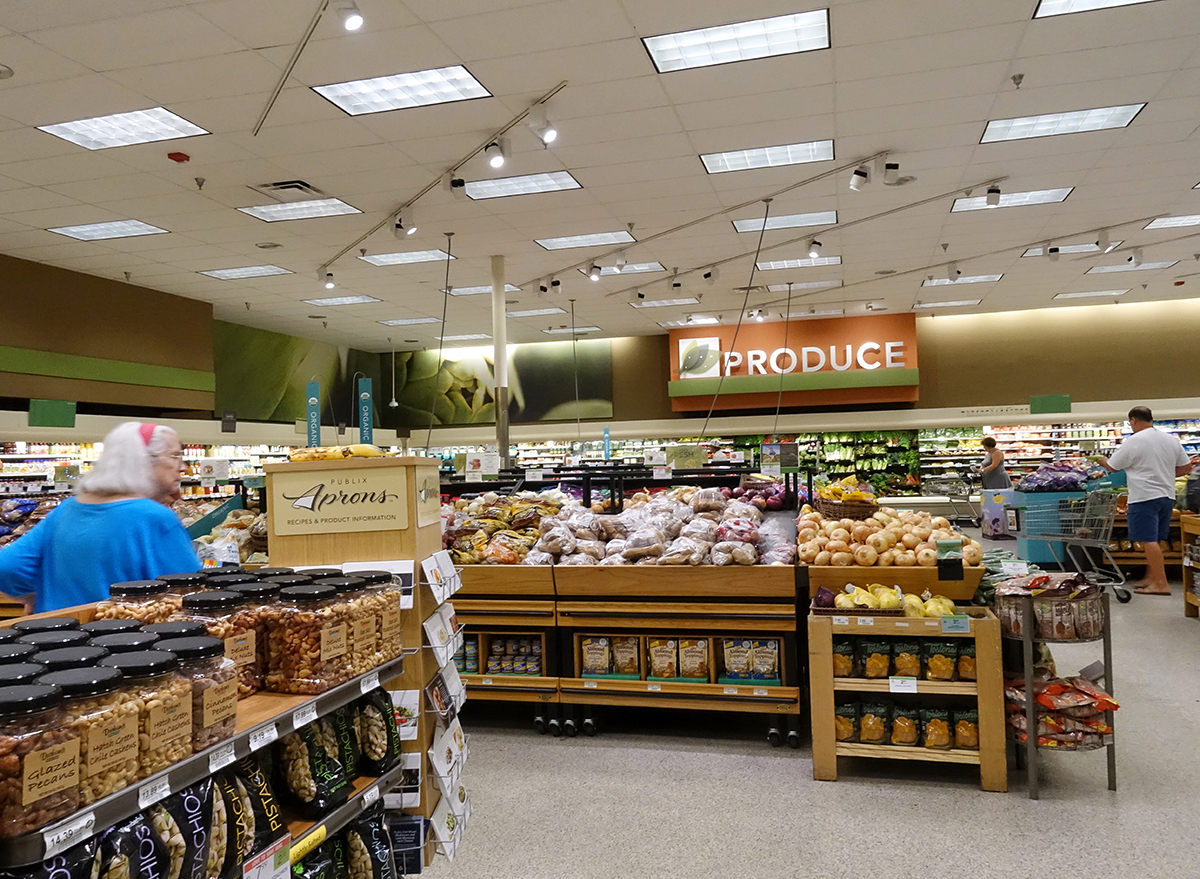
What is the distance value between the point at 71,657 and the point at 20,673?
113 mm

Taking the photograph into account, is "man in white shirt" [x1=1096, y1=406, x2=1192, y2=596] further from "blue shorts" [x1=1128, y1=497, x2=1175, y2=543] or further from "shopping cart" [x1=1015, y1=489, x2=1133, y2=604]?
"shopping cart" [x1=1015, y1=489, x2=1133, y2=604]

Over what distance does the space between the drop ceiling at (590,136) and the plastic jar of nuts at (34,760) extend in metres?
4.09

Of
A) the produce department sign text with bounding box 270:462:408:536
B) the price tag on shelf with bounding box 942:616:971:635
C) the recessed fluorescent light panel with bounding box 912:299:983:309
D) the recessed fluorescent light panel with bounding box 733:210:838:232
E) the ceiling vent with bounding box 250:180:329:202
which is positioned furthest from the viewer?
the recessed fluorescent light panel with bounding box 912:299:983:309

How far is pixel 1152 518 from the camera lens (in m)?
7.21

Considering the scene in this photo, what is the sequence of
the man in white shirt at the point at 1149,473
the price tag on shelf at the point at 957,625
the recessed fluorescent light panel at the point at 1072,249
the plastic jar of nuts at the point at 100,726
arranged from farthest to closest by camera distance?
the recessed fluorescent light panel at the point at 1072,249, the man in white shirt at the point at 1149,473, the price tag on shelf at the point at 957,625, the plastic jar of nuts at the point at 100,726

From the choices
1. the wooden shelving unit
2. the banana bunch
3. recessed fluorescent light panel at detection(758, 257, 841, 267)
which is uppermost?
recessed fluorescent light panel at detection(758, 257, 841, 267)

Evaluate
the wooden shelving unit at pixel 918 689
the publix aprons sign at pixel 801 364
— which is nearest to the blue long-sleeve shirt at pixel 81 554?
the wooden shelving unit at pixel 918 689

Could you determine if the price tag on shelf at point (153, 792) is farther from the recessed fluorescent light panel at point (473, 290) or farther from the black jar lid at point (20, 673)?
the recessed fluorescent light panel at point (473, 290)

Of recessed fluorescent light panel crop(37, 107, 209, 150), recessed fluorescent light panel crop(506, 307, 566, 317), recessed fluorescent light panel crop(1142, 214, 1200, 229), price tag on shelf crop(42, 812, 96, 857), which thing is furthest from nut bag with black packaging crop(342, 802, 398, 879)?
recessed fluorescent light panel crop(506, 307, 566, 317)

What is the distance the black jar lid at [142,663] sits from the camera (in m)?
1.24

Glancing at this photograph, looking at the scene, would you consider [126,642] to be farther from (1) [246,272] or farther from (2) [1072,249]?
(2) [1072,249]

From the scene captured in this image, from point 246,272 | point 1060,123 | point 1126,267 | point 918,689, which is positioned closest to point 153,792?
point 918,689

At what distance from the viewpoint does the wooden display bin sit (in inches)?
149

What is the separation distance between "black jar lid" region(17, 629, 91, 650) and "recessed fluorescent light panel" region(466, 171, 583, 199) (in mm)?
5995
